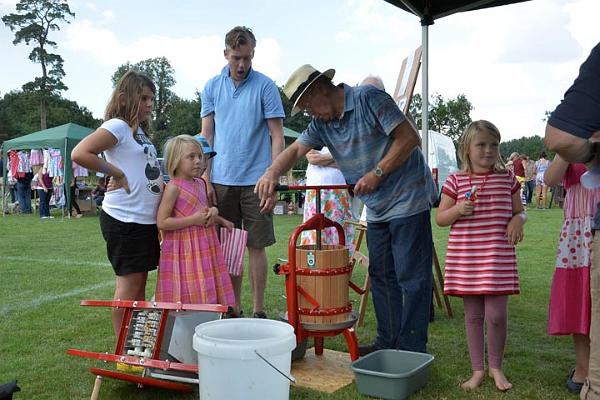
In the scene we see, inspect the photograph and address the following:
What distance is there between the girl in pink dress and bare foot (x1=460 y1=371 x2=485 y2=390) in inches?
17.1

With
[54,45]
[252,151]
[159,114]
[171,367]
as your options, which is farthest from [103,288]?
[159,114]

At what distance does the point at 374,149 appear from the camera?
10.4 ft

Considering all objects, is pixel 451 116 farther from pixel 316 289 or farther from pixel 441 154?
pixel 316 289

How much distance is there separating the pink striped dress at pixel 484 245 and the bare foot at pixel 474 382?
1.43 ft

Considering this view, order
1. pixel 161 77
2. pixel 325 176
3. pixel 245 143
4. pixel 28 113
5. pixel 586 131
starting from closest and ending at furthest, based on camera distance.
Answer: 1. pixel 586 131
2. pixel 245 143
3. pixel 325 176
4. pixel 28 113
5. pixel 161 77

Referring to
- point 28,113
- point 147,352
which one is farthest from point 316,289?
point 28,113

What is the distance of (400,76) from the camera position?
16.1 ft

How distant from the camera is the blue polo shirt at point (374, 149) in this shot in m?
3.07

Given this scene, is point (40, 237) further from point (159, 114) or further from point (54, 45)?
point (159, 114)

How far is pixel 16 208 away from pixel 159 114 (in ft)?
161

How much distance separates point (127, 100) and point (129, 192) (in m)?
0.51

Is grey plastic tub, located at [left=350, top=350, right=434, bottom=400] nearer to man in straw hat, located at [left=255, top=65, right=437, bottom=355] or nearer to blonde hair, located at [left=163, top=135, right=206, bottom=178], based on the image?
man in straw hat, located at [left=255, top=65, right=437, bottom=355]

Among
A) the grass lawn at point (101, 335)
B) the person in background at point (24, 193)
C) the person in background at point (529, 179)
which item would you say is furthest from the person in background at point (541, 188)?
the person in background at point (24, 193)

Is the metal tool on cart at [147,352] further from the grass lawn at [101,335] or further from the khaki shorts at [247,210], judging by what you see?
the khaki shorts at [247,210]
